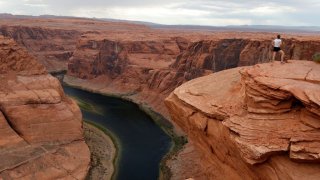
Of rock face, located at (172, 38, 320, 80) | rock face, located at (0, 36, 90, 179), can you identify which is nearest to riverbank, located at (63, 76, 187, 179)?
rock face, located at (0, 36, 90, 179)

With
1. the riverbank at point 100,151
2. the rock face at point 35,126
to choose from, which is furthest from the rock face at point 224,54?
the rock face at point 35,126

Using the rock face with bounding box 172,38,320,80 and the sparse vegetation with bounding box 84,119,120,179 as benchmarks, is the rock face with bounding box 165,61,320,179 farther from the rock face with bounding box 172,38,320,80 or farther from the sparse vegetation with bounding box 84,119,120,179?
the rock face with bounding box 172,38,320,80

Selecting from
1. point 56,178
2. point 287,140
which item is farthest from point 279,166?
point 56,178

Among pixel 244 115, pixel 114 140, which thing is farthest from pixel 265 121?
pixel 114 140

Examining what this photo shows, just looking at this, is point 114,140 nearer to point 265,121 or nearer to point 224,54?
point 224,54

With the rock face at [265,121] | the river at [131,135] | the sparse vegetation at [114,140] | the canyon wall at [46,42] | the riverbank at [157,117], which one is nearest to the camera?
the rock face at [265,121]

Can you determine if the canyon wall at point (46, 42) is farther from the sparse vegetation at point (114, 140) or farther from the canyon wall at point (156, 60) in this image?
the sparse vegetation at point (114, 140)
